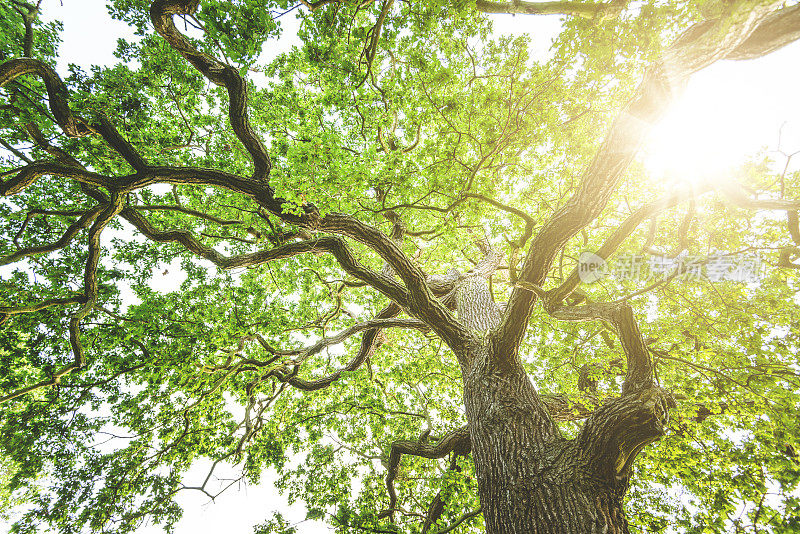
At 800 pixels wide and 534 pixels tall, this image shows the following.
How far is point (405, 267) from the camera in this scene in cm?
462

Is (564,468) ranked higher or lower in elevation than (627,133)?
lower

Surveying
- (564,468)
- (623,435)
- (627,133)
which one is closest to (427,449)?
(564,468)

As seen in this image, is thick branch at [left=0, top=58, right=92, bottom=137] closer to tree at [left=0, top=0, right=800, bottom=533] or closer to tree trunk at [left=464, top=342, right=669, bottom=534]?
tree at [left=0, top=0, right=800, bottom=533]

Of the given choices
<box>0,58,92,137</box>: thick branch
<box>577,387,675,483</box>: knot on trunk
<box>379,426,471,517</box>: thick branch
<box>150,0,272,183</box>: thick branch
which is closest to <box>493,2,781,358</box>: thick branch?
<box>577,387,675,483</box>: knot on trunk

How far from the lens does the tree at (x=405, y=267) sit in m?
3.41

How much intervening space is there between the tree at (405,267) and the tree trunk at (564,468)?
25 millimetres

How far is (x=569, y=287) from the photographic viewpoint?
402cm

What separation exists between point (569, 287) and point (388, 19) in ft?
16.4

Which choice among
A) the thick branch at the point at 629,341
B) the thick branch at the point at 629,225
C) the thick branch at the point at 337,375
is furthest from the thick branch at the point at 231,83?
the thick branch at the point at 629,341

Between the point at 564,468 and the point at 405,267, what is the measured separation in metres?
3.16

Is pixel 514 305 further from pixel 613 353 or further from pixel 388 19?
pixel 388 19

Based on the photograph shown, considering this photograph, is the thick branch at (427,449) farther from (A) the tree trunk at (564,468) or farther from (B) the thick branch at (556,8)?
(B) the thick branch at (556,8)

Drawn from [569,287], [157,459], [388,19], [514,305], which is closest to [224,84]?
[388,19]

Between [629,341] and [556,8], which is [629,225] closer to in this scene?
[629,341]
